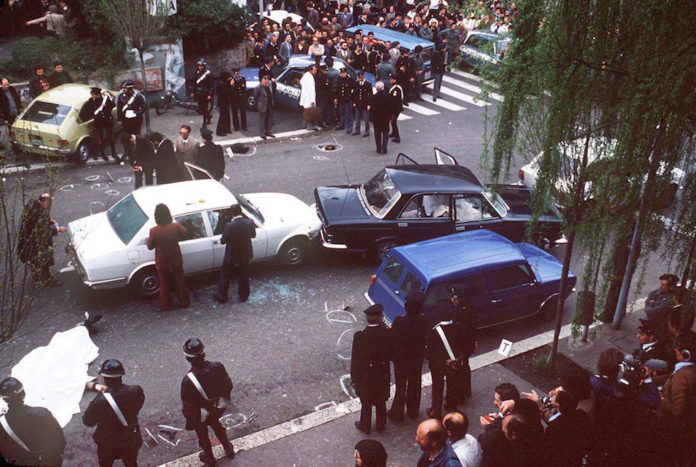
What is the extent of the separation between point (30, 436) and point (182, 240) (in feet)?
14.8

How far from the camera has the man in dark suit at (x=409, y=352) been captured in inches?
300

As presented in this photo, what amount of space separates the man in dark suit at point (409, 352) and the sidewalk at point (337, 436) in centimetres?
28

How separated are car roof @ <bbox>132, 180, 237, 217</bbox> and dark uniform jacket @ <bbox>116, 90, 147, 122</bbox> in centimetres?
474

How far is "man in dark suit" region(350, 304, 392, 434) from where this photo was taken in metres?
7.33

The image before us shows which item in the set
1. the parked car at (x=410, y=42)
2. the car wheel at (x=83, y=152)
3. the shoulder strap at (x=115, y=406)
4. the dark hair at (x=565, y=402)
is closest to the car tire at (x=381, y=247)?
the dark hair at (x=565, y=402)

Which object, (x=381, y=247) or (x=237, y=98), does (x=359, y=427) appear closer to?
(x=381, y=247)

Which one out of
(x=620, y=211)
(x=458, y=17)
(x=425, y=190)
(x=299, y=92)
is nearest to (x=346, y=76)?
(x=299, y=92)

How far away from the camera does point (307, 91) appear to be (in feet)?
58.1

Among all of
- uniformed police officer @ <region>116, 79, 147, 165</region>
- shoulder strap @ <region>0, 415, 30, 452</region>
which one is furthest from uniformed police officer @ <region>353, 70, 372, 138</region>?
shoulder strap @ <region>0, 415, 30, 452</region>

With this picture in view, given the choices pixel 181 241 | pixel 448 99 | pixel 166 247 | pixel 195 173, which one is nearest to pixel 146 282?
pixel 181 241

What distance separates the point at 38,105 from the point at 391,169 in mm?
8559

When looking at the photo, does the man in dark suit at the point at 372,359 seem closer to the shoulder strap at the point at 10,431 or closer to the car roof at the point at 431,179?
the shoulder strap at the point at 10,431

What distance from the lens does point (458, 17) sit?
25.7 metres

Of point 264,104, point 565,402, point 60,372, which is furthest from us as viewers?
point 264,104
